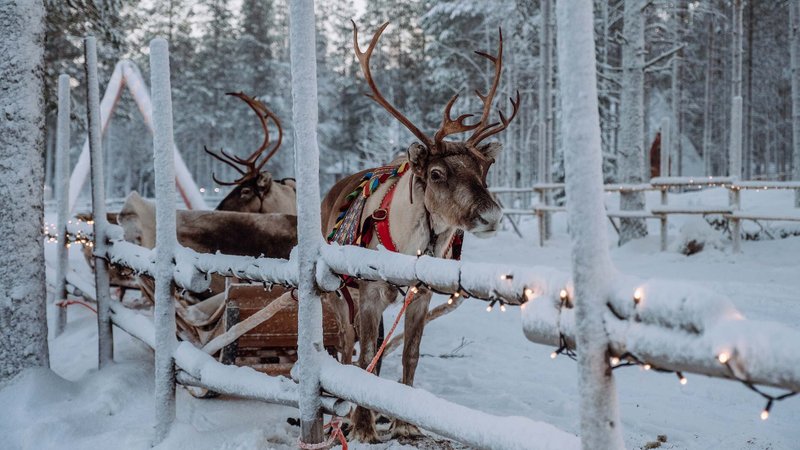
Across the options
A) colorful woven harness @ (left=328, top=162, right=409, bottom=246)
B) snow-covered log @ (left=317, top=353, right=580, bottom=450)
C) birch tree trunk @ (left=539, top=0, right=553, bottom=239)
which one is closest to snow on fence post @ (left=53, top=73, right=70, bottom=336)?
colorful woven harness @ (left=328, top=162, right=409, bottom=246)

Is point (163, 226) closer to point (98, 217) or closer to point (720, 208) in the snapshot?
point (98, 217)

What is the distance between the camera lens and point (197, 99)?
33656mm

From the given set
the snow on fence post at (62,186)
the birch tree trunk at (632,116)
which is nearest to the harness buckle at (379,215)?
the snow on fence post at (62,186)

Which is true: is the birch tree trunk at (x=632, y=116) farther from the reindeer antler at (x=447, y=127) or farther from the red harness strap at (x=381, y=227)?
the red harness strap at (x=381, y=227)

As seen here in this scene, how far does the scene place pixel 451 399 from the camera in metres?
4.12

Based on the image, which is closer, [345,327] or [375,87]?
[375,87]

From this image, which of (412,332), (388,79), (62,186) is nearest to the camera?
(412,332)

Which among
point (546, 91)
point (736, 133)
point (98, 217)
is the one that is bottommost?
point (98, 217)

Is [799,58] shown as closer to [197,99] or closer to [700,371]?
[700,371]

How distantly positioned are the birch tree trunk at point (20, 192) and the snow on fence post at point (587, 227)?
12.8 feet

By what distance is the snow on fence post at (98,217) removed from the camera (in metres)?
Result: 4.39

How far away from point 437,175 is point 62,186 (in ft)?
13.2

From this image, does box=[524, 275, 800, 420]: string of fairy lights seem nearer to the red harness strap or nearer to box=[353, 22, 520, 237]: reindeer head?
box=[353, 22, 520, 237]: reindeer head

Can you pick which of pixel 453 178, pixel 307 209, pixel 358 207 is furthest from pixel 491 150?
pixel 307 209
